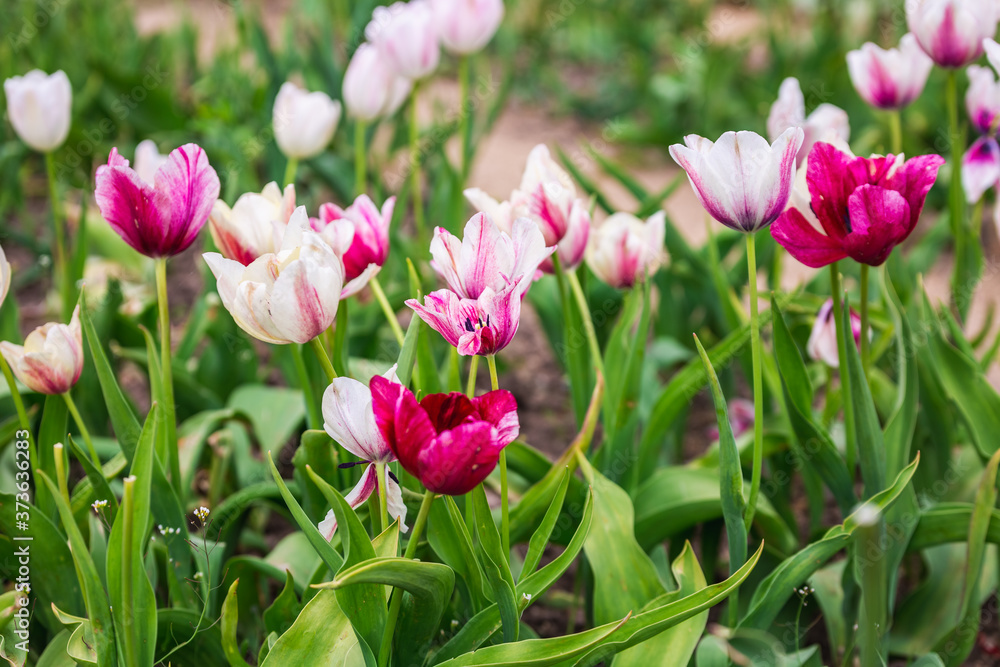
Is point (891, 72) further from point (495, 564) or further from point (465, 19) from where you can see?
point (495, 564)

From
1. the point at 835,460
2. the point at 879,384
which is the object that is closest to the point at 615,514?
the point at 835,460

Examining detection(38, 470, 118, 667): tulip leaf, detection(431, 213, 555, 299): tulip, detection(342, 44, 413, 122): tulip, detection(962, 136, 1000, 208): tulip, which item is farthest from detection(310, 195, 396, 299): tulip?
detection(962, 136, 1000, 208): tulip

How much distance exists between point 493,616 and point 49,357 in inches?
23.7

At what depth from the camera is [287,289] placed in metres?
0.87

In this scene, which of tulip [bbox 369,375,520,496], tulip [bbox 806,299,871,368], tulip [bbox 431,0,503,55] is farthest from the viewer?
tulip [bbox 431,0,503,55]

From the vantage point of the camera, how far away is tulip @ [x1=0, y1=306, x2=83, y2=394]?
1041mm

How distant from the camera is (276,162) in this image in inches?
100

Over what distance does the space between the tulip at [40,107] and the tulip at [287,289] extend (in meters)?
0.95

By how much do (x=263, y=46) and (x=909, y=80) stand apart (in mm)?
2061

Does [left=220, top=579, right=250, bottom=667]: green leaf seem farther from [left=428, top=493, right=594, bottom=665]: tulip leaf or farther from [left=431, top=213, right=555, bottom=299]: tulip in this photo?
[left=431, top=213, right=555, bottom=299]: tulip

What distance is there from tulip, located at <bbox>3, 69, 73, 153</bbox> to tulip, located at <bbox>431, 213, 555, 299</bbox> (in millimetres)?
1061

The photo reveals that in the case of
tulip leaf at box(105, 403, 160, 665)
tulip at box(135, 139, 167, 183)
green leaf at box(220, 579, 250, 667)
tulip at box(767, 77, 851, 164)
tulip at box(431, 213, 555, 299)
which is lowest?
green leaf at box(220, 579, 250, 667)

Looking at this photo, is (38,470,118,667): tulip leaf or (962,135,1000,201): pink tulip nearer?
(38,470,118,667): tulip leaf

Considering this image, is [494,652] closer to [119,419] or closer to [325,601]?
[325,601]
